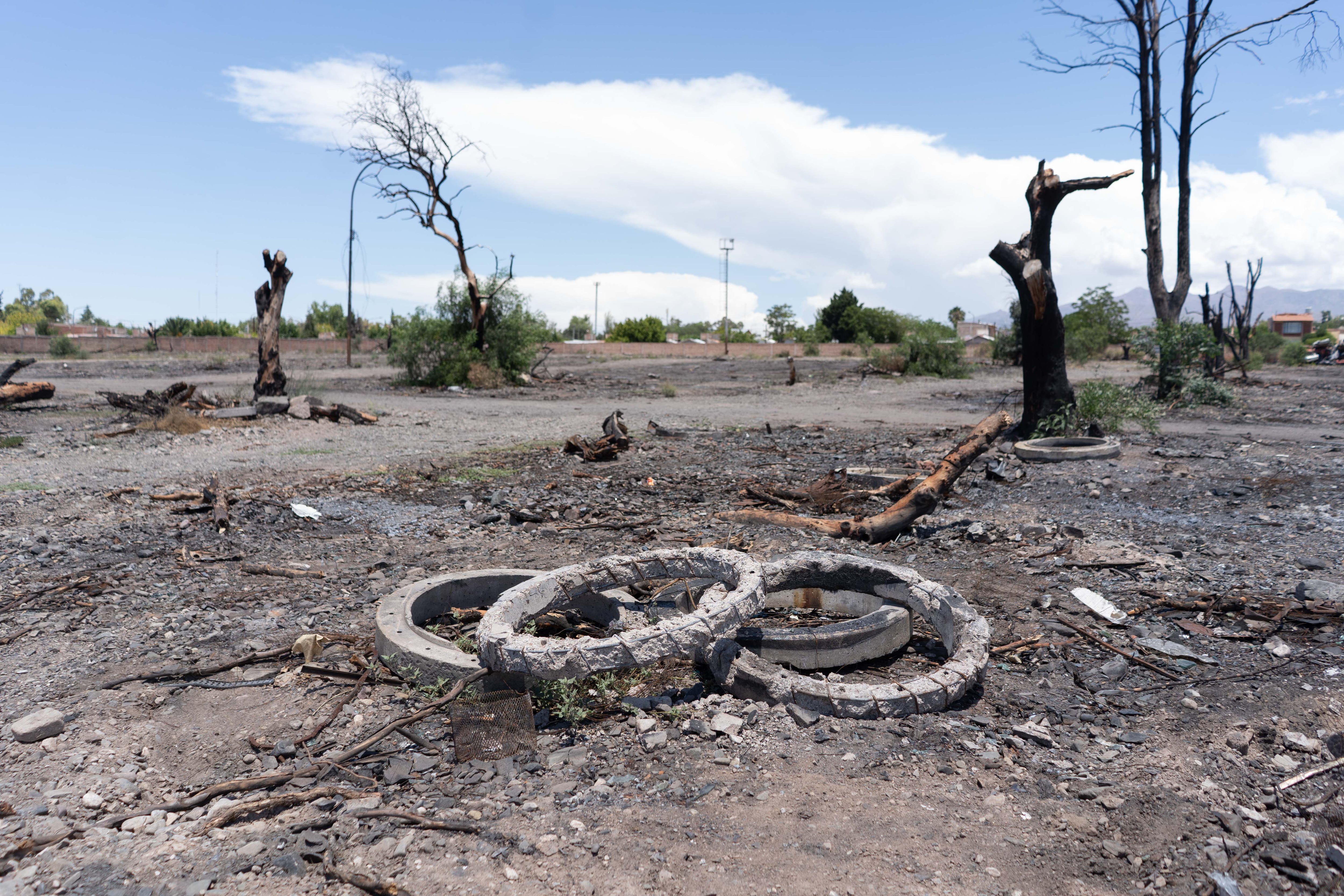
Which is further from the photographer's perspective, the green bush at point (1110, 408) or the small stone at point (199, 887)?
the green bush at point (1110, 408)

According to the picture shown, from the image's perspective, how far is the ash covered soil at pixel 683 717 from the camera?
2551mm

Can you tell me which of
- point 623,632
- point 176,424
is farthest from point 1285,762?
point 176,424

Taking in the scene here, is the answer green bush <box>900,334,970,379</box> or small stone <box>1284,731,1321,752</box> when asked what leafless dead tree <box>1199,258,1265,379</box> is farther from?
small stone <box>1284,731,1321,752</box>

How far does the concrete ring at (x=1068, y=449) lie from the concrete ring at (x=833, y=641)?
6186 mm

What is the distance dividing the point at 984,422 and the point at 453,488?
563 centimetres

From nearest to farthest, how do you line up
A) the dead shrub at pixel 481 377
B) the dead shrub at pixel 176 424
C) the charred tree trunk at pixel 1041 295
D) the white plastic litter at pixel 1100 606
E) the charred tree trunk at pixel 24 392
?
the white plastic litter at pixel 1100 606 < the charred tree trunk at pixel 1041 295 < the dead shrub at pixel 176 424 < the charred tree trunk at pixel 24 392 < the dead shrub at pixel 481 377

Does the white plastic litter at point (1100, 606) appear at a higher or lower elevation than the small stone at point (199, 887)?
higher

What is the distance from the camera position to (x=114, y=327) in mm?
74438

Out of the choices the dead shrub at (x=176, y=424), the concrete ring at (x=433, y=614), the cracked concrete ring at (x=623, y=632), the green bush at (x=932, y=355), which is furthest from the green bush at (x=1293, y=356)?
the dead shrub at (x=176, y=424)

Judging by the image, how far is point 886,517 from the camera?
6352 mm

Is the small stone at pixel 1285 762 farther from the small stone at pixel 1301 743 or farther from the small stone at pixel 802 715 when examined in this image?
the small stone at pixel 802 715

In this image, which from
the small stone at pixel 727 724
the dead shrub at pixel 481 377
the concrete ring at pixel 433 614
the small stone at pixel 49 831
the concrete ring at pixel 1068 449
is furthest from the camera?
the dead shrub at pixel 481 377

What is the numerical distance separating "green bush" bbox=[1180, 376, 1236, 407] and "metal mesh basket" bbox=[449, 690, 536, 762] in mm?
16408

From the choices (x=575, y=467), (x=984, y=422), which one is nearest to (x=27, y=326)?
(x=575, y=467)
